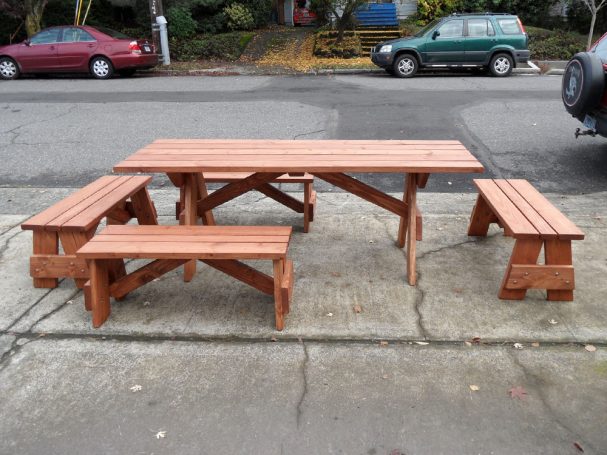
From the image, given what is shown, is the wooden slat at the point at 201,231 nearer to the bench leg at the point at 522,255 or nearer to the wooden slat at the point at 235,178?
the wooden slat at the point at 235,178

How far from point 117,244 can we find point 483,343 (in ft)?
7.56

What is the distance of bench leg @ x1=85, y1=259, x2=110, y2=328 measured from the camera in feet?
11.5

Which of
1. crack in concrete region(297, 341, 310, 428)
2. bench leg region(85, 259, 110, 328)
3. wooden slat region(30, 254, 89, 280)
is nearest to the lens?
crack in concrete region(297, 341, 310, 428)

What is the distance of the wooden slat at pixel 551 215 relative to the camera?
366 cm

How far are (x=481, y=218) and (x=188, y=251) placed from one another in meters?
2.62

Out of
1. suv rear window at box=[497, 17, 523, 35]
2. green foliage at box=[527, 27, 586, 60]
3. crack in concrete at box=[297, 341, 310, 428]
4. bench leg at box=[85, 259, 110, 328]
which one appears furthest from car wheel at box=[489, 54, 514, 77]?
bench leg at box=[85, 259, 110, 328]

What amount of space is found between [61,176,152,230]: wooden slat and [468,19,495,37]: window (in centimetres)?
1208

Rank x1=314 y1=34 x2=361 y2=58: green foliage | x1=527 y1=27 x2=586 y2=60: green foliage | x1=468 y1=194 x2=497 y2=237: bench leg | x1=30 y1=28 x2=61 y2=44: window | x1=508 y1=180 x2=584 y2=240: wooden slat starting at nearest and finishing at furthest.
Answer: x1=508 y1=180 x2=584 y2=240: wooden slat
x1=468 y1=194 x2=497 y2=237: bench leg
x1=30 y1=28 x2=61 y2=44: window
x1=527 y1=27 x2=586 y2=60: green foliage
x1=314 y1=34 x2=361 y2=58: green foliage

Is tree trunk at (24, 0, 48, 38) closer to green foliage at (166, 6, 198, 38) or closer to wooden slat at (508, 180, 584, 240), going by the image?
green foliage at (166, 6, 198, 38)

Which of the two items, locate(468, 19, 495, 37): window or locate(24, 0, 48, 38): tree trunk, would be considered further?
locate(24, 0, 48, 38): tree trunk

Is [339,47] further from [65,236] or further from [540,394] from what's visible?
[540,394]

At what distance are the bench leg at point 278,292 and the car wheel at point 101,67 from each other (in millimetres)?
13525

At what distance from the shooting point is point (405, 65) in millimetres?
14664


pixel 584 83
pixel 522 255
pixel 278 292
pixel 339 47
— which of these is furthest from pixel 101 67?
pixel 522 255
